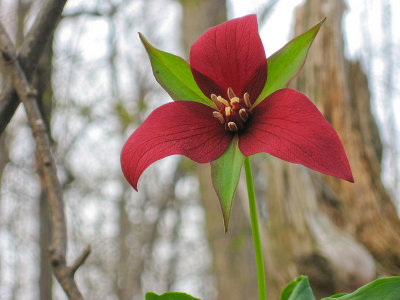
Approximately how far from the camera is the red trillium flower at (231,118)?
18.0 inches

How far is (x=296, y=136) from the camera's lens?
0.46m

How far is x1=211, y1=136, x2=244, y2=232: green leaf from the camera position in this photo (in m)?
0.48

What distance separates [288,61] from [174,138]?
16 cm

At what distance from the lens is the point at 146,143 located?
1.63 feet

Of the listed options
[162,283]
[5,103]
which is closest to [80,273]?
[162,283]

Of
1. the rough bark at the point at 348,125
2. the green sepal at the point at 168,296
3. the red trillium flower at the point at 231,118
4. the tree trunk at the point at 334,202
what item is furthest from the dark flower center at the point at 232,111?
the rough bark at the point at 348,125

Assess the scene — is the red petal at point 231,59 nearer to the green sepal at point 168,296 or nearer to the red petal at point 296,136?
the red petal at point 296,136

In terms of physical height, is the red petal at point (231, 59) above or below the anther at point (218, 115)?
above

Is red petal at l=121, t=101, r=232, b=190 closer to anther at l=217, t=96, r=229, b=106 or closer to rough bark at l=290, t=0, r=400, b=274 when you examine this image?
anther at l=217, t=96, r=229, b=106

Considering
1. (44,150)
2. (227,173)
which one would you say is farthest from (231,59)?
(44,150)

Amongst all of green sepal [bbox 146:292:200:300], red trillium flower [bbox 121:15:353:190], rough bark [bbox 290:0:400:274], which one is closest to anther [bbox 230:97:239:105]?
red trillium flower [bbox 121:15:353:190]

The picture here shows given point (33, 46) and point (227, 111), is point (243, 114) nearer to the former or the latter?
point (227, 111)

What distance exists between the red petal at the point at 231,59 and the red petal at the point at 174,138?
4 cm

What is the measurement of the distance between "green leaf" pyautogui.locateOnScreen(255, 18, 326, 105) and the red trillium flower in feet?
0.05
